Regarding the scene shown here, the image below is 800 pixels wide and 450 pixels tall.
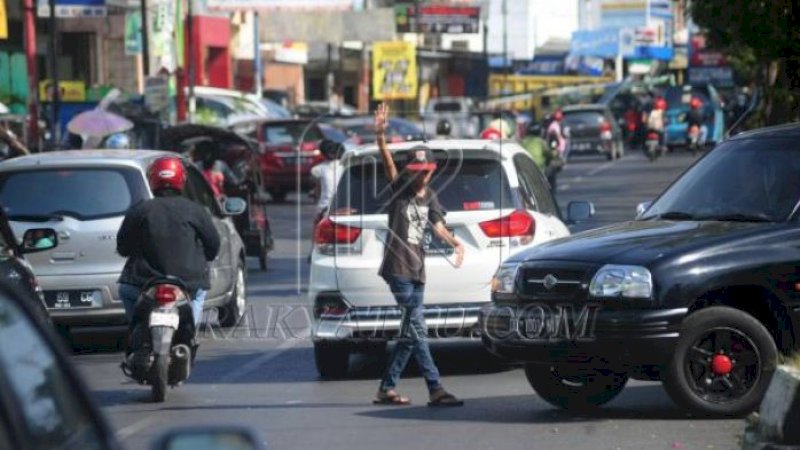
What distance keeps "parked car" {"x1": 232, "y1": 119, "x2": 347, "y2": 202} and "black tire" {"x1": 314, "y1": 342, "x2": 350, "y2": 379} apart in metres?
24.7

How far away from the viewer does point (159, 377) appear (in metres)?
12.6

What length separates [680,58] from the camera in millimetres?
90938

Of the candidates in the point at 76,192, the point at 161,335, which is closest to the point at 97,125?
the point at 76,192

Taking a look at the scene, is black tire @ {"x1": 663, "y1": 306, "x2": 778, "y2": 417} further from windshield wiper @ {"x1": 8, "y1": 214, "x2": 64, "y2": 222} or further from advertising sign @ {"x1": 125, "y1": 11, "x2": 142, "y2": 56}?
advertising sign @ {"x1": 125, "y1": 11, "x2": 142, "y2": 56}

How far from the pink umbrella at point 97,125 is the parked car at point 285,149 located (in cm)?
1127

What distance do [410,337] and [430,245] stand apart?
1503 millimetres

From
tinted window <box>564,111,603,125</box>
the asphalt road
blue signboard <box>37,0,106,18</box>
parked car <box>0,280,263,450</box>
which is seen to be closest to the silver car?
the asphalt road

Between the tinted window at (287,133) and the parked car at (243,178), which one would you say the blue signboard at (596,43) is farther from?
the parked car at (243,178)

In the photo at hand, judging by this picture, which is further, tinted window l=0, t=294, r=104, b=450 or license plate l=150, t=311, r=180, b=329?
license plate l=150, t=311, r=180, b=329

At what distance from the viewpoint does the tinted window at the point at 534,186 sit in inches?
560

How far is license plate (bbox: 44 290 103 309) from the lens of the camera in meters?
15.6

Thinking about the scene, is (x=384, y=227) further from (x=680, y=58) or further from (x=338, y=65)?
(x=680, y=58)

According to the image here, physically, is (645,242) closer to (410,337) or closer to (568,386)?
(568,386)

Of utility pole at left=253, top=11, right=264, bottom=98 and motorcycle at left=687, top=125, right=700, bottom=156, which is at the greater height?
utility pole at left=253, top=11, right=264, bottom=98
